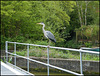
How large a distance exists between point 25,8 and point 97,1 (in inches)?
923

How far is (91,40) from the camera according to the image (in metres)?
33.6

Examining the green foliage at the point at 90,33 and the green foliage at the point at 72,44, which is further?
the green foliage at the point at 72,44

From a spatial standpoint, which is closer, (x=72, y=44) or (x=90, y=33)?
(x=90, y=33)

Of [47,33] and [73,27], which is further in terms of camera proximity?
[73,27]

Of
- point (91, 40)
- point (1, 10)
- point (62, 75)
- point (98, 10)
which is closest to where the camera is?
point (62, 75)

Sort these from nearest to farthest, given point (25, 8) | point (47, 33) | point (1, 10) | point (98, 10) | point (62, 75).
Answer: point (47, 33) → point (62, 75) → point (1, 10) → point (25, 8) → point (98, 10)

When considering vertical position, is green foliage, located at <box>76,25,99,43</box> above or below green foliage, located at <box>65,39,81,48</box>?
above

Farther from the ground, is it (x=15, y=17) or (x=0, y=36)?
(x=15, y=17)

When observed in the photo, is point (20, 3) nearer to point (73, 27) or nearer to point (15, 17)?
point (15, 17)

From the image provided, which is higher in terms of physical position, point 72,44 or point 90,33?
point 90,33

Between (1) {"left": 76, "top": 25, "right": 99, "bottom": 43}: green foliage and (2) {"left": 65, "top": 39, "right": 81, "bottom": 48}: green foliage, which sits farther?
(2) {"left": 65, "top": 39, "right": 81, "bottom": 48}: green foliage

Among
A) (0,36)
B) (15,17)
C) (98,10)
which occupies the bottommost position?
(0,36)

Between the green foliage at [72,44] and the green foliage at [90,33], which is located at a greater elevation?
the green foliage at [90,33]

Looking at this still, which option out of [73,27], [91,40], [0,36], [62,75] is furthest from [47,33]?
[73,27]
